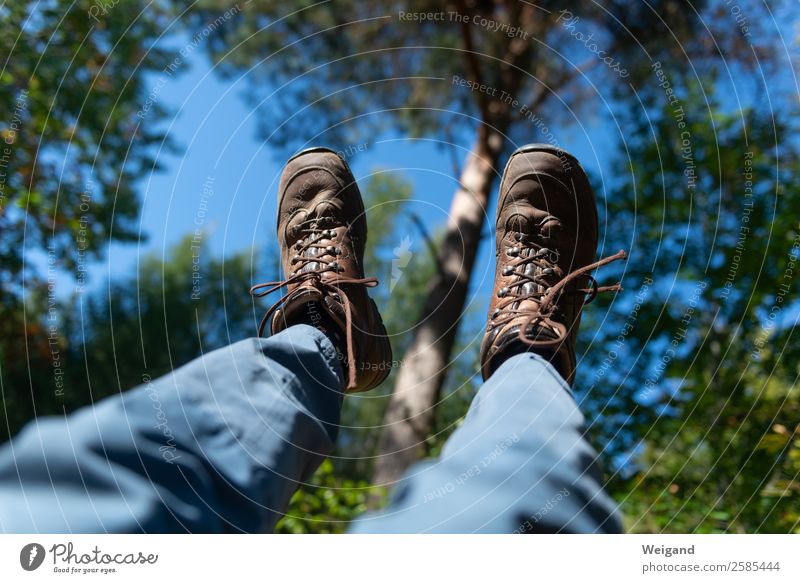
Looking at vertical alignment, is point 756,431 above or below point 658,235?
below

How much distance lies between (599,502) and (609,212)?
2035mm

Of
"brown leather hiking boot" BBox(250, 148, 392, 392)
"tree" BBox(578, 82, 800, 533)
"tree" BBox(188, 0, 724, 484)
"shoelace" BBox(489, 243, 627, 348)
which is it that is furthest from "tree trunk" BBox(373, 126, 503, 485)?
"shoelace" BBox(489, 243, 627, 348)

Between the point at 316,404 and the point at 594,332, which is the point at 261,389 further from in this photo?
the point at 594,332

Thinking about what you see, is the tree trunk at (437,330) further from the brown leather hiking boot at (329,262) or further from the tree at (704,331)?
the brown leather hiking boot at (329,262)

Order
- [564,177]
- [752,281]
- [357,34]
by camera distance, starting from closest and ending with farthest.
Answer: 1. [564,177]
2. [752,281]
3. [357,34]

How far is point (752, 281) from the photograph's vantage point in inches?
87.5

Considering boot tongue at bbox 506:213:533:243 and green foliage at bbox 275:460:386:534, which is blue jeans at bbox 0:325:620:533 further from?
green foliage at bbox 275:460:386:534

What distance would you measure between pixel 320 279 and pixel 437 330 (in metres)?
1.18

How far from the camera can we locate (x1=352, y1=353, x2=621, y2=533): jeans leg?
2.55ft

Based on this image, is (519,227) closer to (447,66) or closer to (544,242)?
(544,242)

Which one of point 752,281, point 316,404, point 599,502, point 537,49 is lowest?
point 599,502

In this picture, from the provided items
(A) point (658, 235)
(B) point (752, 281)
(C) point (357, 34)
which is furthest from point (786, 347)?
(C) point (357, 34)

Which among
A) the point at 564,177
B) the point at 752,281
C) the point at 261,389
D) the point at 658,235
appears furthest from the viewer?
the point at 658,235

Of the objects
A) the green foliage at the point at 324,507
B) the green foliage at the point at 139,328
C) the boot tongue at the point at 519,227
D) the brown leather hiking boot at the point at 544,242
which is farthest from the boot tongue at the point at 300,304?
the green foliage at the point at 139,328
